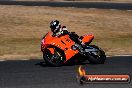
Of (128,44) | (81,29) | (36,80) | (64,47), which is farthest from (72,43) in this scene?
(81,29)

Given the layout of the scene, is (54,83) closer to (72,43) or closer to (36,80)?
(36,80)

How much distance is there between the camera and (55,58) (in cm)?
1828

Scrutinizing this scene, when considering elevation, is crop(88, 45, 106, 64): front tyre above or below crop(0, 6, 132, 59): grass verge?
above

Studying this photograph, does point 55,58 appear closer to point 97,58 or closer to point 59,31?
point 59,31

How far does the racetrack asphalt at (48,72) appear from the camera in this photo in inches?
574

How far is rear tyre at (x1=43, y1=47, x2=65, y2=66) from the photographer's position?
1823 cm

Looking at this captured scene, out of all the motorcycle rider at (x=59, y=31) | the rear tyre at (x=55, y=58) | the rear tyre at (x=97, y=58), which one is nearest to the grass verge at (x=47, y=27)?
the rear tyre at (x=55, y=58)

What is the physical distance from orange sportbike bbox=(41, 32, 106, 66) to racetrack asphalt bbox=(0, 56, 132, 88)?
0.27 metres

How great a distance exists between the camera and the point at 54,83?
14.8 metres

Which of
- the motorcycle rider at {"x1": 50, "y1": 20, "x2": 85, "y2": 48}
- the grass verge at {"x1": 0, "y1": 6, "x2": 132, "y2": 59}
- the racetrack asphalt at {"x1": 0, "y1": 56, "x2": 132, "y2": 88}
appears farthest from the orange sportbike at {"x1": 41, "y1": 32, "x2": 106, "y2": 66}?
the grass verge at {"x1": 0, "y1": 6, "x2": 132, "y2": 59}

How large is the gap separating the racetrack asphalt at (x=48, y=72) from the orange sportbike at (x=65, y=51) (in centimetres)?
27

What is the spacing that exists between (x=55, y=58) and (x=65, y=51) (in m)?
0.43

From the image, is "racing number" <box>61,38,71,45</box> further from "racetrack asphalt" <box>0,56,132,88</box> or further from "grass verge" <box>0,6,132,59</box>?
"grass verge" <box>0,6,132,59</box>

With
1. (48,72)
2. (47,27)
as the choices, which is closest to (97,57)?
(48,72)
